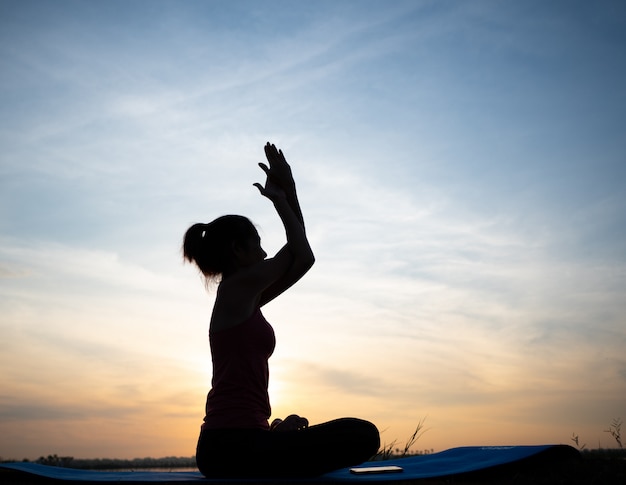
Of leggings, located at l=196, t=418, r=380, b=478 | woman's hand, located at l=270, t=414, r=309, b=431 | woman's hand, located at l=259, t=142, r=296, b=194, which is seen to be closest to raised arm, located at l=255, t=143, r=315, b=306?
woman's hand, located at l=259, t=142, r=296, b=194

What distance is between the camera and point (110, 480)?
4031 mm

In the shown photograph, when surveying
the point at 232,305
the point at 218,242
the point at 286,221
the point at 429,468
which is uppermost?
the point at 286,221

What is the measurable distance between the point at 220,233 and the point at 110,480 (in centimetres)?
188

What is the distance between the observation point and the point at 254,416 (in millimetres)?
3463

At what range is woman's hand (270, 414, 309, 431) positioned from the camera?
3.56 m

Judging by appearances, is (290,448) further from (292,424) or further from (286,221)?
(286,221)

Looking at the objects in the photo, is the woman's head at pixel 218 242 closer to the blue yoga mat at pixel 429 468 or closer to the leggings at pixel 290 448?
the leggings at pixel 290 448

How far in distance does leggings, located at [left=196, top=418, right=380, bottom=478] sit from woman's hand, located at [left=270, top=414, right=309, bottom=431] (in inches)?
4.1

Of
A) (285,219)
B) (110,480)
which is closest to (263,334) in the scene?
(285,219)

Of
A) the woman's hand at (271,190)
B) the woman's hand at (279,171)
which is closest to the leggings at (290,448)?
the woman's hand at (271,190)

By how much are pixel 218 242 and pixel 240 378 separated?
0.93 metres

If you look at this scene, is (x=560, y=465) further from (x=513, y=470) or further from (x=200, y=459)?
(x=200, y=459)

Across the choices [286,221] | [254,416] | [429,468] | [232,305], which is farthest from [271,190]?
[429,468]

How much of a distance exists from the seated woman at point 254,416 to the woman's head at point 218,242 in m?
0.14
